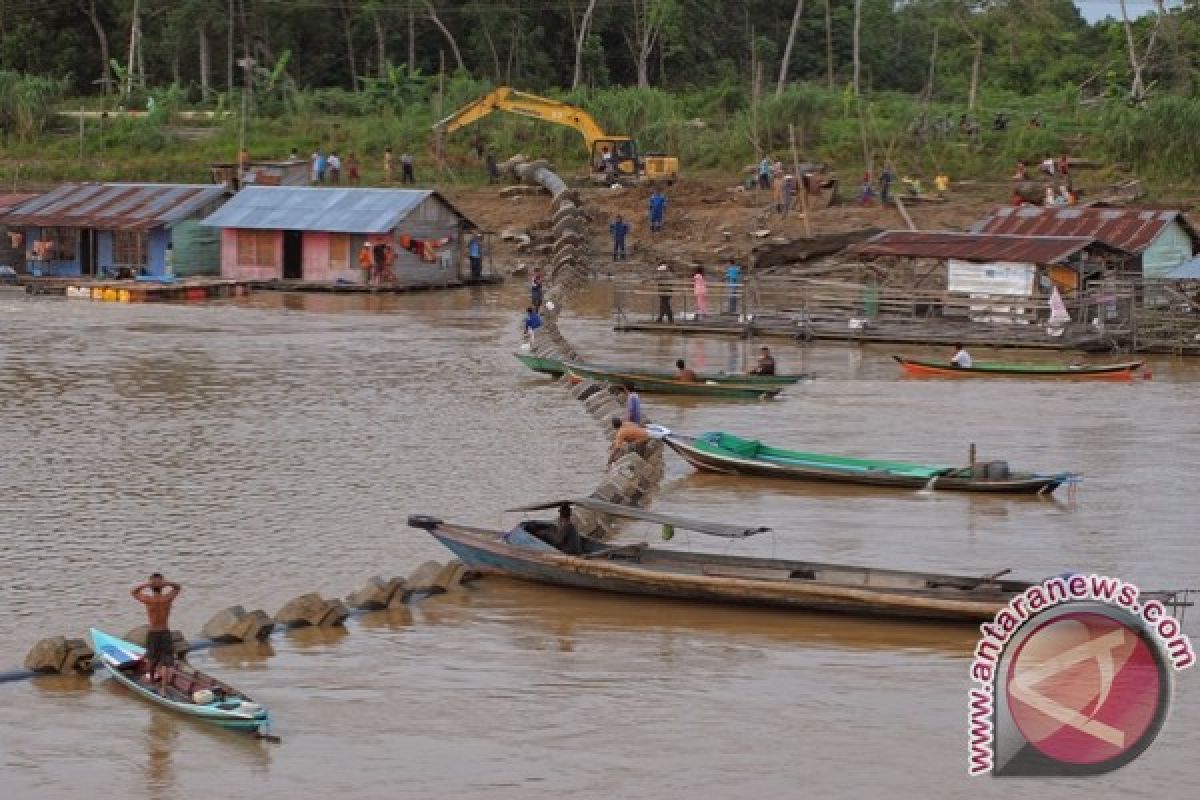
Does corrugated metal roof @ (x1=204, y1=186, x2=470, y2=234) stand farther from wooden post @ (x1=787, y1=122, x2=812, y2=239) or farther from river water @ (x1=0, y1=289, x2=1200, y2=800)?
river water @ (x1=0, y1=289, x2=1200, y2=800)

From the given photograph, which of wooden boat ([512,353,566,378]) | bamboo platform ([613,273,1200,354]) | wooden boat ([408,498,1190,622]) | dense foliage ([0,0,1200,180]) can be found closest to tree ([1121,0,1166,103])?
dense foliage ([0,0,1200,180])

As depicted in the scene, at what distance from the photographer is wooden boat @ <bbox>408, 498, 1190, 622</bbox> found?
54.7 feet

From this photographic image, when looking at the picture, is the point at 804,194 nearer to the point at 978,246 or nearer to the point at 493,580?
the point at 978,246

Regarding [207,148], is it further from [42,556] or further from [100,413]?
[42,556]

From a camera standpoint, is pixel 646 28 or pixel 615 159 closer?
pixel 615 159

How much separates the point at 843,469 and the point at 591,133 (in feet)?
107

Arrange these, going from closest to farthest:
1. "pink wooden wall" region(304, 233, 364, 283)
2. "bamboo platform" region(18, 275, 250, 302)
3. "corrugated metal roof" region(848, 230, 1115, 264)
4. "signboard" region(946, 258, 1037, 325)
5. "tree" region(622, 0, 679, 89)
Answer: "corrugated metal roof" region(848, 230, 1115, 264), "signboard" region(946, 258, 1037, 325), "bamboo platform" region(18, 275, 250, 302), "pink wooden wall" region(304, 233, 364, 283), "tree" region(622, 0, 679, 89)

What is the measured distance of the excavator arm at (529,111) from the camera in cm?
5362

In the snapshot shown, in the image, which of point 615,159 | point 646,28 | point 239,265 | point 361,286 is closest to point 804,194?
point 615,159

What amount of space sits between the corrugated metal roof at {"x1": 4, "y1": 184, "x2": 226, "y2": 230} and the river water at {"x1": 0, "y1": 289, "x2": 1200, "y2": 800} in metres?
10.9

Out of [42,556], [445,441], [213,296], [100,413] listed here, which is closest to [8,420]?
[100,413]

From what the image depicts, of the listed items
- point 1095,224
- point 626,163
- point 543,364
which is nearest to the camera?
point 543,364

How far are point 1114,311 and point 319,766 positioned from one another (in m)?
25.2

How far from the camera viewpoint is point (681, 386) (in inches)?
1145
